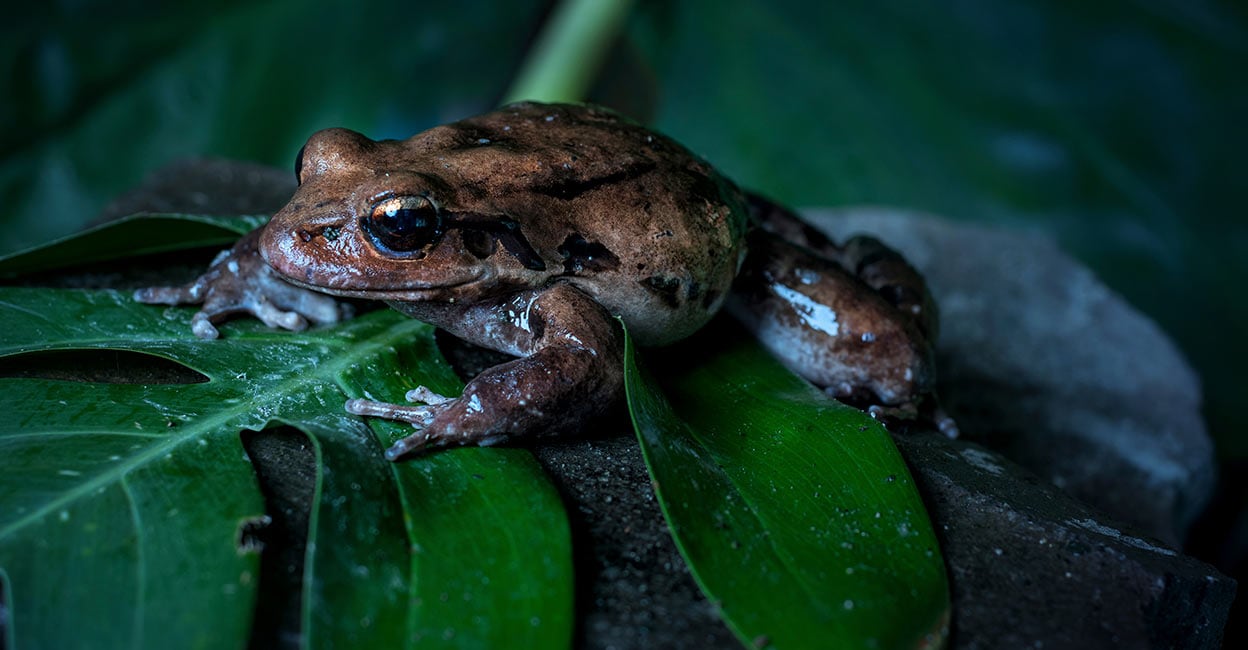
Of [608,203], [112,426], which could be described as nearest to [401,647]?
[112,426]

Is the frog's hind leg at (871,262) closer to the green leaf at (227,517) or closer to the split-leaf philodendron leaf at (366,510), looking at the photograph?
the split-leaf philodendron leaf at (366,510)

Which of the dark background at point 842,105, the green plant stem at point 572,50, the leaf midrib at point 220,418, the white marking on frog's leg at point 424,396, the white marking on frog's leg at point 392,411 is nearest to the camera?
the leaf midrib at point 220,418

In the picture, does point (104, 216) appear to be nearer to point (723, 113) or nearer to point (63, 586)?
point (63, 586)

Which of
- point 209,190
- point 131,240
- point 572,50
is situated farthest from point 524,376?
point 572,50

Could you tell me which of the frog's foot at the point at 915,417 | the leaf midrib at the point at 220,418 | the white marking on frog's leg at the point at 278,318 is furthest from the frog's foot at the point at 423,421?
the frog's foot at the point at 915,417

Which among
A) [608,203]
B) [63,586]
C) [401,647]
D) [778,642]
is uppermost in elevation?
[608,203]

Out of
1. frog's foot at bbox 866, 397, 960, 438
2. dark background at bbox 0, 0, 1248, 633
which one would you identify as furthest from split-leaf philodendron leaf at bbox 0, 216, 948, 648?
dark background at bbox 0, 0, 1248, 633
